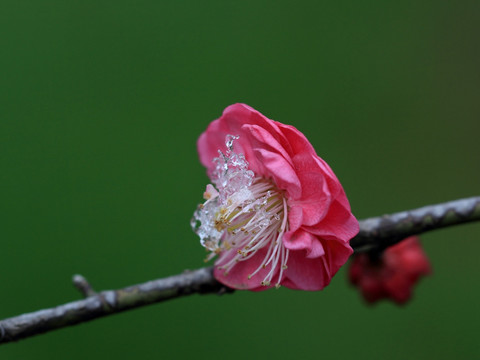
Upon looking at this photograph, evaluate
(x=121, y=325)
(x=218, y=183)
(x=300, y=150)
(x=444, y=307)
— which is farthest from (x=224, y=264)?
(x=444, y=307)

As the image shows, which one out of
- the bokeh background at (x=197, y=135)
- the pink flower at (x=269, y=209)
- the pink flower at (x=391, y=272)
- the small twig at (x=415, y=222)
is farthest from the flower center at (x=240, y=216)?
the bokeh background at (x=197, y=135)

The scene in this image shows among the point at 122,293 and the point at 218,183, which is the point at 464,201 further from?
the point at 122,293

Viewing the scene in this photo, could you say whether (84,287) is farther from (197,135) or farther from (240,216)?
(197,135)

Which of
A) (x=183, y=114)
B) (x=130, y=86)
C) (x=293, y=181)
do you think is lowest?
(x=293, y=181)

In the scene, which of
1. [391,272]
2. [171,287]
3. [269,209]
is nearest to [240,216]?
[269,209]

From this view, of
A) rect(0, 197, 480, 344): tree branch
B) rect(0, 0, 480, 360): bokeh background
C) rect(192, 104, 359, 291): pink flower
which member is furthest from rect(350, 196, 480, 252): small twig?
rect(0, 0, 480, 360): bokeh background

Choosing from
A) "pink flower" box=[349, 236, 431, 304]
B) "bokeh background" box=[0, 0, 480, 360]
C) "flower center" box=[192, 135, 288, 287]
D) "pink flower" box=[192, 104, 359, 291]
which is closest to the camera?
"pink flower" box=[192, 104, 359, 291]

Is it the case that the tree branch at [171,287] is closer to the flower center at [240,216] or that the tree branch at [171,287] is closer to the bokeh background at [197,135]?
the flower center at [240,216]

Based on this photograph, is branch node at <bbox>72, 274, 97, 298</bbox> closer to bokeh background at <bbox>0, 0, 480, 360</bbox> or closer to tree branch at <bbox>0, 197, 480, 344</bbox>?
tree branch at <bbox>0, 197, 480, 344</bbox>
